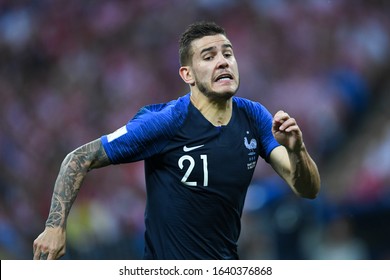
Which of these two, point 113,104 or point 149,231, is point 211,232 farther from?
point 113,104

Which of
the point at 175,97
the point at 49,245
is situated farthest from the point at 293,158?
the point at 175,97

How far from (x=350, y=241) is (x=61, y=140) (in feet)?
13.9

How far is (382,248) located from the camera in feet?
27.8

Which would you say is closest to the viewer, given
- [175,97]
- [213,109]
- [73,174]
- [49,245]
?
[49,245]

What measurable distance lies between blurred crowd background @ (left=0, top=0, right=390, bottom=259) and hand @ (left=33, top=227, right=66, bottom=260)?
493 centimetres

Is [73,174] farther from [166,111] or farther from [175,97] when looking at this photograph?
[175,97]

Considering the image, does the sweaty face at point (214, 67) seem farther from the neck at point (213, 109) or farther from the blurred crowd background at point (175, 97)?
the blurred crowd background at point (175, 97)

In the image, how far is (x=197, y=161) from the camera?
4355 millimetres

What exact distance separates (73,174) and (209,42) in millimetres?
1183

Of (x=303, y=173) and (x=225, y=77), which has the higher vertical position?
(x=225, y=77)

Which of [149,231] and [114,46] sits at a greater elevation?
[114,46]

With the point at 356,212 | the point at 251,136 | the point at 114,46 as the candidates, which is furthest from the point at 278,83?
the point at 251,136

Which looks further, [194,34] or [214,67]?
[194,34]

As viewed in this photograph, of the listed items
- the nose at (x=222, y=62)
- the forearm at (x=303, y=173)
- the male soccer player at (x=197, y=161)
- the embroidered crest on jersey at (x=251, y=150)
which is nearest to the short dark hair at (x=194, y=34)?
the male soccer player at (x=197, y=161)
